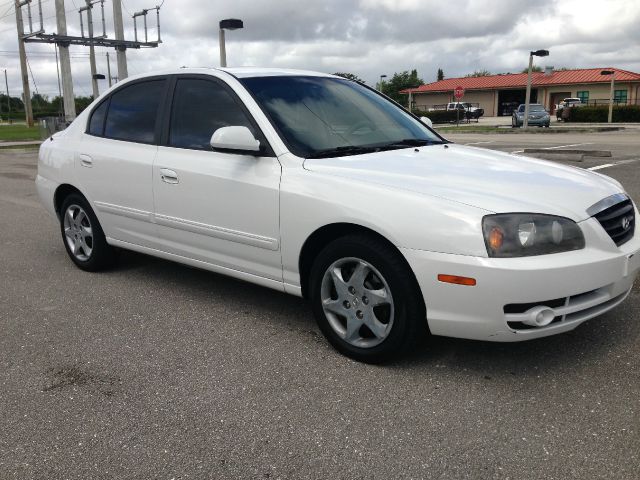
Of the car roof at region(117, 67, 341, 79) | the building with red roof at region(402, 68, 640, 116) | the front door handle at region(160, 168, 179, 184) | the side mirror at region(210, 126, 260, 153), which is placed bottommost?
the front door handle at region(160, 168, 179, 184)

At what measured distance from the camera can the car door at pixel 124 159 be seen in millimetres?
4523

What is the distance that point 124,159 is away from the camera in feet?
15.2

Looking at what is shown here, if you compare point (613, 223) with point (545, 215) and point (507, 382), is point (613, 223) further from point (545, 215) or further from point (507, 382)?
point (507, 382)

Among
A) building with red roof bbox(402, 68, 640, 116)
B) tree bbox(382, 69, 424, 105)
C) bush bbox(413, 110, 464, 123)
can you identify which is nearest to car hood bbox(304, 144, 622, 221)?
building with red roof bbox(402, 68, 640, 116)

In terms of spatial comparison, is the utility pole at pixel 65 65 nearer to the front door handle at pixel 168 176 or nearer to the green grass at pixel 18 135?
the green grass at pixel 18 135

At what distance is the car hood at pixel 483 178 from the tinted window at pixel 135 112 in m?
1.66

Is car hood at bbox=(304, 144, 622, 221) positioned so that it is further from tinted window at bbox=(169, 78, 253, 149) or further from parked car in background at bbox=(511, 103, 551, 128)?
parked car in background at bbox=(511, 103, 551, 128)

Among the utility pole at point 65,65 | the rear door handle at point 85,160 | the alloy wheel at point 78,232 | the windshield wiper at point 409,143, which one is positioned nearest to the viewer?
the windshield wiper at point 409,143

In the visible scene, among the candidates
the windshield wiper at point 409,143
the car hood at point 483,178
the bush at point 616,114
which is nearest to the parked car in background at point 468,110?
the bush at point 616,114

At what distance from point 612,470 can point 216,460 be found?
155 centimetres

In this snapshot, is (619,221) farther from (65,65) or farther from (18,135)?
(18,135)

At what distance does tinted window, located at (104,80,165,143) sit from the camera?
4.60 m

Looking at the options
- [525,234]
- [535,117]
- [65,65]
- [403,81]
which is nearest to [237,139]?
[525,234]

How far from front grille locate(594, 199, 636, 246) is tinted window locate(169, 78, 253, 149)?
215cm
